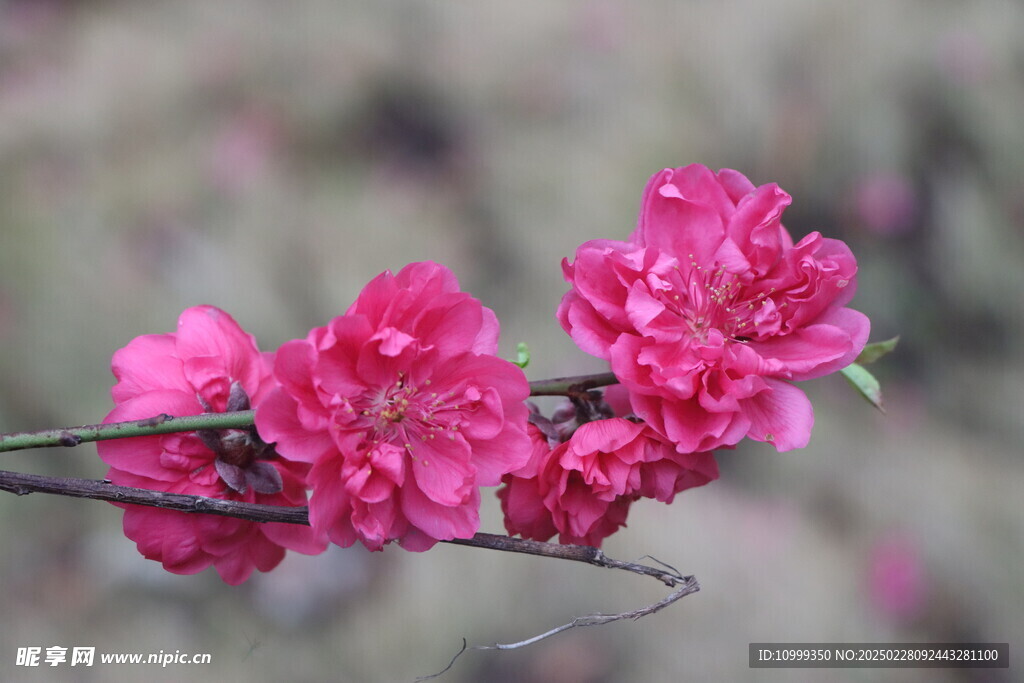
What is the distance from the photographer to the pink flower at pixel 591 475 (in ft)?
2.00

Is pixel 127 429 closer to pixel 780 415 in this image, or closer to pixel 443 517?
pixel 443 517

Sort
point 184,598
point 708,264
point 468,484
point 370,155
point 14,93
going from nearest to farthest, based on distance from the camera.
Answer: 1. point 468,484
2. point 708,264
3. point 184,598
4. point 14,93
5. point 370,155

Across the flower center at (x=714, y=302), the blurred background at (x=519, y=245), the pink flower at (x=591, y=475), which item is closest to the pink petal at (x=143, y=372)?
the pink flower at (x=591, y=475)

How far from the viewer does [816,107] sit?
1628mm

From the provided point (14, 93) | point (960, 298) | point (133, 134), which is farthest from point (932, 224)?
point (14, 93)

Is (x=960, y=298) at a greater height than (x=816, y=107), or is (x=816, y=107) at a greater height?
(x=816, y=107)

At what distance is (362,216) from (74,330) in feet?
1.72

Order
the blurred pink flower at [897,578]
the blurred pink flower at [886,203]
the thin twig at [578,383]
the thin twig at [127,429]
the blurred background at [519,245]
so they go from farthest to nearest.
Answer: the blurred pink flower at [886,203]
the blurred pink flower at [897,578]
the blurred background at [519,245]
the thin twig at [578,383]
the thin twig at [127,429]

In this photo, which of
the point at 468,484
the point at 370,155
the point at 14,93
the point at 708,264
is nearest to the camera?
the point at 468,484

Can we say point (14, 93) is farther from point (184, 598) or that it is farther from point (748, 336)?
point (748, 336)

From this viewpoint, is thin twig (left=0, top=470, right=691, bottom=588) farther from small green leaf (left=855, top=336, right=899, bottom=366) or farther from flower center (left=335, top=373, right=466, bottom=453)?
small green leaf (left=855, top=336, right=899, bottom=366)

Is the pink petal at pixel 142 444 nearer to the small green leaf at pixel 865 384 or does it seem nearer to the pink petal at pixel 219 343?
the pink petal at pixel 219 343

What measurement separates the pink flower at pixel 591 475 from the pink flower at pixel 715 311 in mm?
23

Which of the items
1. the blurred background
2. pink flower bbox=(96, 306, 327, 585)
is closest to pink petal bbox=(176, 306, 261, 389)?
pink flower bbox=(96, 306, 327, 585)
